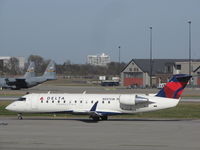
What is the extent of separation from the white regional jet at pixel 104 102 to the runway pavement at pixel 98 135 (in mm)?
996

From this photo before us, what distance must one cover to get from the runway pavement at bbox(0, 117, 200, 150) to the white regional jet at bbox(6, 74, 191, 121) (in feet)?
3.27

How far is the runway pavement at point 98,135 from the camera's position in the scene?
85.3 feet

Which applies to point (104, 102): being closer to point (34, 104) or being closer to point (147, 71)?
point (34, 104)

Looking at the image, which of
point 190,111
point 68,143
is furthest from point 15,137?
point 190,111

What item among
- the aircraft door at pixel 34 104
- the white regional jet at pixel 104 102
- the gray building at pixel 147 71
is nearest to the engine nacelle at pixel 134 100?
the white regional jet at pixel 104 102

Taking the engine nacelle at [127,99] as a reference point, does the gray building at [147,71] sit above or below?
above

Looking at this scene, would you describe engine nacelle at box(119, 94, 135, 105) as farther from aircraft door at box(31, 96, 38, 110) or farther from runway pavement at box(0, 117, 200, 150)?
aircraft door at box(31, 96, 38, 110)

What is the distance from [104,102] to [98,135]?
961 cm

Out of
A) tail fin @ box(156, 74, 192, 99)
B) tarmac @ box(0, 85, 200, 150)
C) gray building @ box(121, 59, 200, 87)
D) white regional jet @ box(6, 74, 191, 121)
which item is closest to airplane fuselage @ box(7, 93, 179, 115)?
white regional jet @ box(6, 74, 191, 121)

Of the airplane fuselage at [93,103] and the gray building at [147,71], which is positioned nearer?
the airplane fuselage at [93,103]

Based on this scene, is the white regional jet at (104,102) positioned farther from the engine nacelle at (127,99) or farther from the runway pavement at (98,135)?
the runway pavement at (98,135)

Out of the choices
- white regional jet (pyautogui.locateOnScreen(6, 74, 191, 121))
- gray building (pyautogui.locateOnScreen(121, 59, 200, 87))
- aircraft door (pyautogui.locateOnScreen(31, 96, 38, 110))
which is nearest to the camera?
white regional jet (pyautogui.locateOnScreen(6, 74, 191, 121))

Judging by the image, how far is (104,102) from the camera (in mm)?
40000

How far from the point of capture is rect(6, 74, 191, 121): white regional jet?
39344mm
